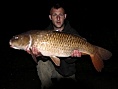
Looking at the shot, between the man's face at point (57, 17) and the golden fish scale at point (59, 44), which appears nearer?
the golden fish scale at point (59, 44)

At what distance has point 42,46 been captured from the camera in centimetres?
343

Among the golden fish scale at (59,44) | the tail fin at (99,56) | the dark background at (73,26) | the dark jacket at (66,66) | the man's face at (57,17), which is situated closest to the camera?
the golden fish scale at (59,44)

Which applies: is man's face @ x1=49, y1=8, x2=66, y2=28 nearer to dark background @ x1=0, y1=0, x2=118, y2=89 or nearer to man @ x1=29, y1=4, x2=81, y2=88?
man @ x1=29, y1=4, x2=81, y2=88

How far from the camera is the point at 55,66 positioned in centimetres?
421

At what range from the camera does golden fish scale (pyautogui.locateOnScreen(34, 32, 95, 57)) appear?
11.1ft

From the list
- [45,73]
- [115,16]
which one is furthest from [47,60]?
[115,16]

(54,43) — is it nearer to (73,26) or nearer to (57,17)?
(57,17)

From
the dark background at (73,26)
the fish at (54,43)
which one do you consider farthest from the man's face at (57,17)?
the dark background at (73,26)

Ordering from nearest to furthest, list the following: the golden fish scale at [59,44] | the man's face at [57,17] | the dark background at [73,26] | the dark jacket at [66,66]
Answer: the golden fish scale at [59,44], the man's face at [57,17], the dark jacket at [66,66], the dark background at [73,26]

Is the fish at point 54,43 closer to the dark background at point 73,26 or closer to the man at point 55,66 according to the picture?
the man at point 55,66

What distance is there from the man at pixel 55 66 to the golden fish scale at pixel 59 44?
1.41 ft

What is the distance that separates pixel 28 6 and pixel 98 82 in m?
15.7

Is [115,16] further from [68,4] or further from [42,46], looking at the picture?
[42,46]

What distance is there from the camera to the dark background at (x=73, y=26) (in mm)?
5137
